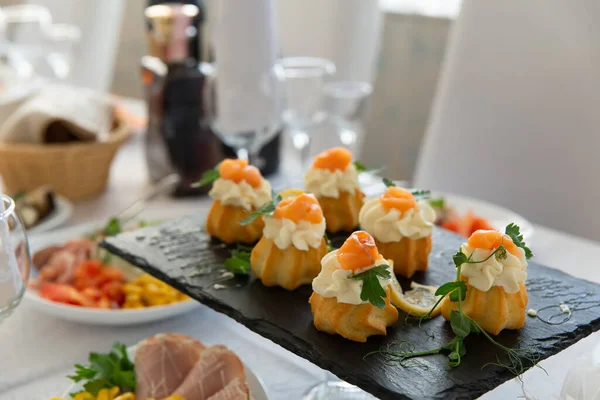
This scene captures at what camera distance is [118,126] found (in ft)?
6.58

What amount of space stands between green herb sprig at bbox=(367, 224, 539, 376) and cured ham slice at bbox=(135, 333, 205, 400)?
0.34m

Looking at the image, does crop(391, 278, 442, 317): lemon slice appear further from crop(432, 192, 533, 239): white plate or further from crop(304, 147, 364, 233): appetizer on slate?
crop(432, 192, 533, 239): white plate

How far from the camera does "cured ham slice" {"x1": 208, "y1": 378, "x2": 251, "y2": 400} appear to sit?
3.12ft

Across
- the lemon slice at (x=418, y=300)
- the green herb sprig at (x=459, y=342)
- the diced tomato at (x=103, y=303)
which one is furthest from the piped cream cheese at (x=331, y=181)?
the diced tomato at (x=103, y=303)

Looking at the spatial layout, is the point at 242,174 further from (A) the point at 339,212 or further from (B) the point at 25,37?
(B) the point at 25,37

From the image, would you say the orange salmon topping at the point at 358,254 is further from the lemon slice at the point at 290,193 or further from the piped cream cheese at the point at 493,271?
the lemon slice at the point at 290,193

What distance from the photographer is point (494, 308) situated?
85 cm

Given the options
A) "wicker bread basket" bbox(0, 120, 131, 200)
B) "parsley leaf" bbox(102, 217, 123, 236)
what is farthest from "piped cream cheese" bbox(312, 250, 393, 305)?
"wicker bread basket" bbox(0, 120, 131, 200)

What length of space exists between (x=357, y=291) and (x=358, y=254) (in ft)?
0.15

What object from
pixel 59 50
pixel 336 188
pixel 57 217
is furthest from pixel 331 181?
pixel 59 50

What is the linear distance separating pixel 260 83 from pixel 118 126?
0.59 metres

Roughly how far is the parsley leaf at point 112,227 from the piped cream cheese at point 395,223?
70 centimetres

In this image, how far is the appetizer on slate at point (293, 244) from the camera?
0.98 metres

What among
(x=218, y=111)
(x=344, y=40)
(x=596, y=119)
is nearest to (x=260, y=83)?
(x=218, y=111)
